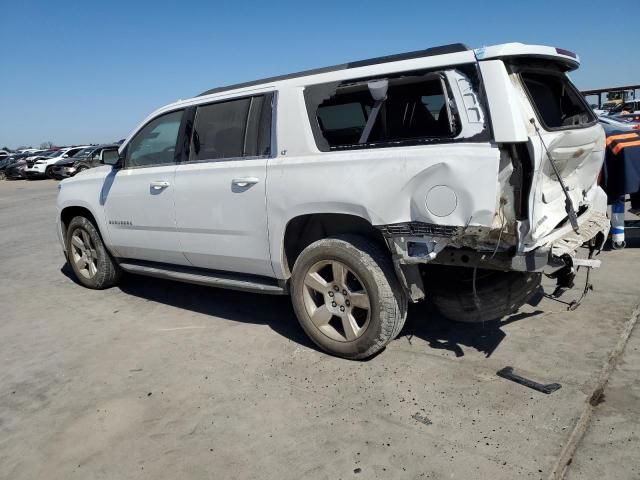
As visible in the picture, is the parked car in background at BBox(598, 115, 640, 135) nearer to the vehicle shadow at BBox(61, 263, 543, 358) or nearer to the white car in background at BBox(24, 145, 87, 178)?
the vehicle shadow at BBox(61, 263, 543, 358)

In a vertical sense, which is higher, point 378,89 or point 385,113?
point 378,89

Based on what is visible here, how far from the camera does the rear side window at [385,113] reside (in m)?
3.27

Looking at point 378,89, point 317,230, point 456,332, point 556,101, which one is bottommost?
point 456,332

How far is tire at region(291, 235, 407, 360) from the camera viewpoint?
3.50 metres

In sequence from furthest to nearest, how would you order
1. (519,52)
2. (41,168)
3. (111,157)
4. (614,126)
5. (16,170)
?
1. (16,170)
2. (41,168)
3. (614,126)
4. (111,157)
5. (519,52)

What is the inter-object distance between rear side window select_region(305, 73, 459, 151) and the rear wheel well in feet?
1.73

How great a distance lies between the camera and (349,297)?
144 inches

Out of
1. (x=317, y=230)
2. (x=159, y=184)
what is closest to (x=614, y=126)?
(x=317, y=230)

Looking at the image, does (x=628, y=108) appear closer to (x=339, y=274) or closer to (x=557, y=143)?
(x=557, y=143)

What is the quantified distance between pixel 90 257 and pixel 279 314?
251 cm

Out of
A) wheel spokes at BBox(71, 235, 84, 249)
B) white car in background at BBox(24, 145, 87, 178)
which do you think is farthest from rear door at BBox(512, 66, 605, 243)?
white car in background at BBox(24, 145, 87, 178)

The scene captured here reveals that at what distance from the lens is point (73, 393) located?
3.61 metres

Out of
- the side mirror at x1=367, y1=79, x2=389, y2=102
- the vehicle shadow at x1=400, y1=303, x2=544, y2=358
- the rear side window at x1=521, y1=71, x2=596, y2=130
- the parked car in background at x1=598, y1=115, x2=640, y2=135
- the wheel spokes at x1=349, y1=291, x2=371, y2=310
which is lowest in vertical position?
the vehicle shadow at x1=400, y1=303, x2=544, y2=358

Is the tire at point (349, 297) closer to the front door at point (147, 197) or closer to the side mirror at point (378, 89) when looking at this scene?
the side mirror at point (378, 89)
